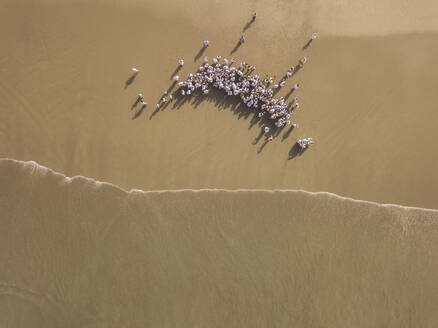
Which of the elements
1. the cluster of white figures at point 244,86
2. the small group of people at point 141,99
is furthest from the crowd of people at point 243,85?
the small group of people at point 141,99

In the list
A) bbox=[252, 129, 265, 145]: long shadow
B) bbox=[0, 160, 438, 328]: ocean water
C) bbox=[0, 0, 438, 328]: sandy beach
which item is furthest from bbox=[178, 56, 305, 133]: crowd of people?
bbox=[0, 160, 438, 328]: ocean water

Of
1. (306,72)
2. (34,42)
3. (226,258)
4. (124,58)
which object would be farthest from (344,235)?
(34,42)

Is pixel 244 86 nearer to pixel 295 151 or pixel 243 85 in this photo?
pixel 243 85

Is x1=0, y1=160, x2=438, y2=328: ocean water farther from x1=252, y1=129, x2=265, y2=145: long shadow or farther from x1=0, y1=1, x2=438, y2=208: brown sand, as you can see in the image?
x1=252, y1=129, x2=265, y2=145: long shadow

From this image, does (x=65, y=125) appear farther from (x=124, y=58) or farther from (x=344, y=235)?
(x=344, y=235)

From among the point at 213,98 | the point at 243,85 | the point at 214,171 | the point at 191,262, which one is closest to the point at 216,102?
the point at 213,98
